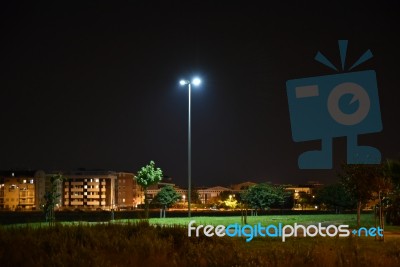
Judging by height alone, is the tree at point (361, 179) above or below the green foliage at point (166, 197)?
above

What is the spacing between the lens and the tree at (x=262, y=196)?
42.0 meters

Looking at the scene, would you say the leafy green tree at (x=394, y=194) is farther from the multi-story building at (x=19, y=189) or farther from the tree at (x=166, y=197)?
the multi-story building at (x=19, y=189)

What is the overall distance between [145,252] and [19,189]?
126089 millimetres

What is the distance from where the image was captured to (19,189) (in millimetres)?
131625

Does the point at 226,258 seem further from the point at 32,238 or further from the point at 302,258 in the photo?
the point at 32,238

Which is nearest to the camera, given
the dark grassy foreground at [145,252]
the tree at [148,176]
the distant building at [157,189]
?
the dark grassy foreground at [145,252]

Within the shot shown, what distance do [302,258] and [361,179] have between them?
27.1 ft

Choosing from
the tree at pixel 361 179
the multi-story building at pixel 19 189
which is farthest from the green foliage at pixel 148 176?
the multi-story building at pixel 19 189

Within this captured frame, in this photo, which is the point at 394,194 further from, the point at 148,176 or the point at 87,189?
the point at 87,189

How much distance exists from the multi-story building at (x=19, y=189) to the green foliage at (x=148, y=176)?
9647 cm

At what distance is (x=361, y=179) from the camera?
18.8 metres

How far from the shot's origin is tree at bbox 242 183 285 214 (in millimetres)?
42000

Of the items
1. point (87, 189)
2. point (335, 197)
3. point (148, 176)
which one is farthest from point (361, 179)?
point (87, 189)
